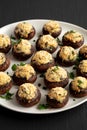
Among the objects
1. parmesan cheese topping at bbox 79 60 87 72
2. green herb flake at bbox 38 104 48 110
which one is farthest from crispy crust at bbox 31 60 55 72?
green herb flake at bbox 38 104 48 110

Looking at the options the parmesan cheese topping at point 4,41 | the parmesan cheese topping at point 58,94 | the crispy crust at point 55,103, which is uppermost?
the parmesan cheese topping at point 4,41

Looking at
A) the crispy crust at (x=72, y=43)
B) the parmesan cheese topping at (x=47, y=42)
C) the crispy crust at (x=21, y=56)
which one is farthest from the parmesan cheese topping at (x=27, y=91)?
the crispy crust at (x=72, y=43)

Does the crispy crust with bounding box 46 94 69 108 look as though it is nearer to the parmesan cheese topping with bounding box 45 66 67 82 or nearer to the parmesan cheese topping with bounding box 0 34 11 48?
the parmesan cheese topping with bounding box 45 66 67 82

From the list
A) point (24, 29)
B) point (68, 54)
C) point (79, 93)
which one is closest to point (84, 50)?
point (68, 54)

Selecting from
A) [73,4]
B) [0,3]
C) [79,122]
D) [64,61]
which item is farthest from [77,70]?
[0,3]

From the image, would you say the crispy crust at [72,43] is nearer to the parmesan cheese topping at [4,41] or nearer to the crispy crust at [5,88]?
the parmesan cheese topping at [4,41]

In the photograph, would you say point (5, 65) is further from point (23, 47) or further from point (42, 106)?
point (42, 106)

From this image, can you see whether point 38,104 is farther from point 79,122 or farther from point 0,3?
point 0,3
